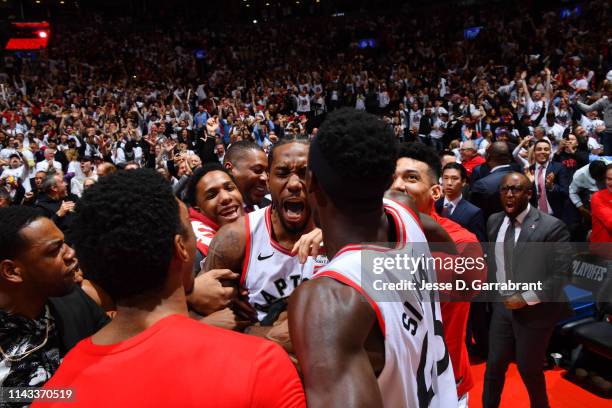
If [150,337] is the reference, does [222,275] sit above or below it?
below

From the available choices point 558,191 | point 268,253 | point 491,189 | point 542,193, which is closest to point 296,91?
point 542,193

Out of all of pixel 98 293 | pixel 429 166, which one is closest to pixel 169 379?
pixel 98 293

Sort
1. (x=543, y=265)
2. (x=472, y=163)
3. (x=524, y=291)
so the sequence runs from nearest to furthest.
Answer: (x=524, y=291), (x=543, y=265), (x=472, y=163)

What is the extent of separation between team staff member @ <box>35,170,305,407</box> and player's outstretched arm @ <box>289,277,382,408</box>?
0.08m

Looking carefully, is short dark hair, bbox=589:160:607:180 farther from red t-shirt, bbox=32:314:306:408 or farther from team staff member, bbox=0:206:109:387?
red t-shirt, bbox=32:314:306:408

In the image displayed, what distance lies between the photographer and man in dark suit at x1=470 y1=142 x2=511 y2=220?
5.61m

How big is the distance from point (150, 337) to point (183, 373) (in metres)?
0.14

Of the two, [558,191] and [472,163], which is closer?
[558,191]

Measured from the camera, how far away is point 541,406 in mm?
3652

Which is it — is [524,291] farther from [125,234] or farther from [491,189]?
Result: [125,234]

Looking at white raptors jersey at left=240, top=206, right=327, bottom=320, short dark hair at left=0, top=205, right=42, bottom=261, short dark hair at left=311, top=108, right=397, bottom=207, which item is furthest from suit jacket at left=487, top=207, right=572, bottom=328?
short dark hair at left=0, top=205, right=42, bottom=261

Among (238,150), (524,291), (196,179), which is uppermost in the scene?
(238,150)

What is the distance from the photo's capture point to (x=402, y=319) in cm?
154

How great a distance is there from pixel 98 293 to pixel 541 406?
2.93 metres
